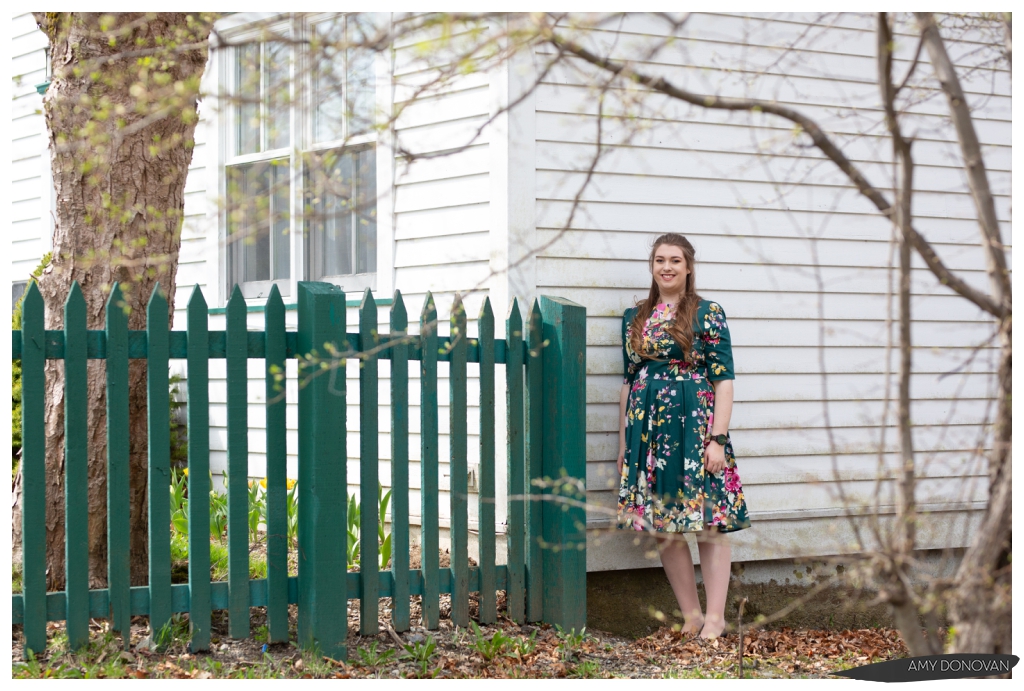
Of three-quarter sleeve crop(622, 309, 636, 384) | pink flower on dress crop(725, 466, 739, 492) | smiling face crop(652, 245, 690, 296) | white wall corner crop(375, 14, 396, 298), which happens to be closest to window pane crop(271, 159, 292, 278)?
white wall corner crop(375, 14, 396, 298)

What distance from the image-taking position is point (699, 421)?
13.5 ft

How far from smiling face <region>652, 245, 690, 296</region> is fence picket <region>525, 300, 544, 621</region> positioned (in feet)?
2.00

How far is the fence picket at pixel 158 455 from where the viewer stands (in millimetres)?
3379

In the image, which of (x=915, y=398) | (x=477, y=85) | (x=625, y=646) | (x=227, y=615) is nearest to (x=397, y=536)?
(x=227, y=615)

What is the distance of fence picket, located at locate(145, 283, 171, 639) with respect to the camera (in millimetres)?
3379

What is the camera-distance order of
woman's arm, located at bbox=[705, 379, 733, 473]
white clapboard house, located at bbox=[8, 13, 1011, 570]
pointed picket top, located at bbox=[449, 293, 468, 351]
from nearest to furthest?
1. pointed picket top, located at bbox=[449, 293, 468, 351]
2. woman's arm, located at bbox=[705, 379, 733, 473]
3. white clapboard house, located at bbox=[8, 13, 1011, 570]

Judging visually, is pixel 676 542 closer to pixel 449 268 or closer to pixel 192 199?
pixel 449 268

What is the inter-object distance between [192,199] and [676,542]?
3705mm

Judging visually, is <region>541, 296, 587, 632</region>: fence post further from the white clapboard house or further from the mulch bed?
the white clapboard house

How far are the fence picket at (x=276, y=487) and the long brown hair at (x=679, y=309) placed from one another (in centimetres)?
162

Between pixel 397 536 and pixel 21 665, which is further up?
pixel 397 536

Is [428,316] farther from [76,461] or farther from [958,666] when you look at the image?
[958,666]

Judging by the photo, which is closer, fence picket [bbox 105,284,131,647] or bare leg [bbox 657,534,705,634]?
fence picket [bbox 105,284,131,647]

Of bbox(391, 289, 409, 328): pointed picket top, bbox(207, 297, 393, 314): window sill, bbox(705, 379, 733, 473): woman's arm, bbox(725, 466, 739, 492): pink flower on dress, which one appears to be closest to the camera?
bbox(391, 289, 409, 328): pointed picket top
